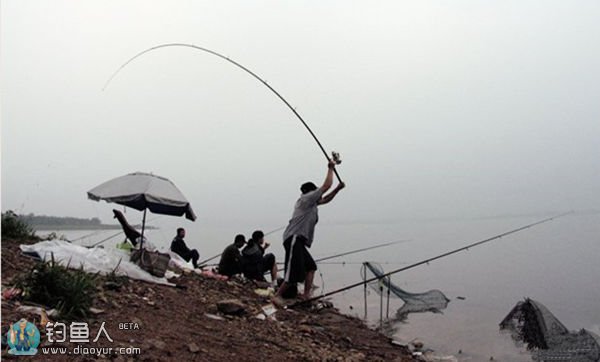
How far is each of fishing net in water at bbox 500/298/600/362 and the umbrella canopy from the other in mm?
5666

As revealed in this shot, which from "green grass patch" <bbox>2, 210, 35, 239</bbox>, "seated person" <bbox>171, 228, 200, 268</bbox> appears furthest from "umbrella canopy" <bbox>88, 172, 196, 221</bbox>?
"seated person" <bbox>171, 228, 200, 268</bbox>

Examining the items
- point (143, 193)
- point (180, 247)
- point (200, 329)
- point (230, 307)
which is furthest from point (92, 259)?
point (180, 247)

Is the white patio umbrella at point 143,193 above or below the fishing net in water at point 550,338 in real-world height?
above

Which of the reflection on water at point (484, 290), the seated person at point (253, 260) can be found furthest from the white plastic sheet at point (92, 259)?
the reflection on water at point (484, 290)

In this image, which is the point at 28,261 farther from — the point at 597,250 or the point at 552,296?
the point at 597,250

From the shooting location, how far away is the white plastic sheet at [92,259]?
18.0 ft

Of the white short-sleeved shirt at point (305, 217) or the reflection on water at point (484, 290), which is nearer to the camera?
the white short-sleeved shirt at point (305, 217)

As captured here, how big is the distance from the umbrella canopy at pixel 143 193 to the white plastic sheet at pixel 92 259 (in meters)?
1.18

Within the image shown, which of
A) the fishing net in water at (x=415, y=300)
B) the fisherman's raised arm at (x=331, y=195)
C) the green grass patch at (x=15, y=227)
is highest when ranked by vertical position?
the fisherman's raised arm at (x=331, y=195)

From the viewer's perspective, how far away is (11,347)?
8.80 feet

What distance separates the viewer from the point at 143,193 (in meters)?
6.96

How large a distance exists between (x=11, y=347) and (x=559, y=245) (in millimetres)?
32951

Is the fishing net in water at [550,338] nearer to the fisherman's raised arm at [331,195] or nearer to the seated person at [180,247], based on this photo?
the fisherman's raised arm at [331,195]

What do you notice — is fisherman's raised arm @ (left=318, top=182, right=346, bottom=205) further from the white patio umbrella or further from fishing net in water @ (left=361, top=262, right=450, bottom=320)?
fishing net in water @ (left=361, top=262, right=450, bottom=320)
